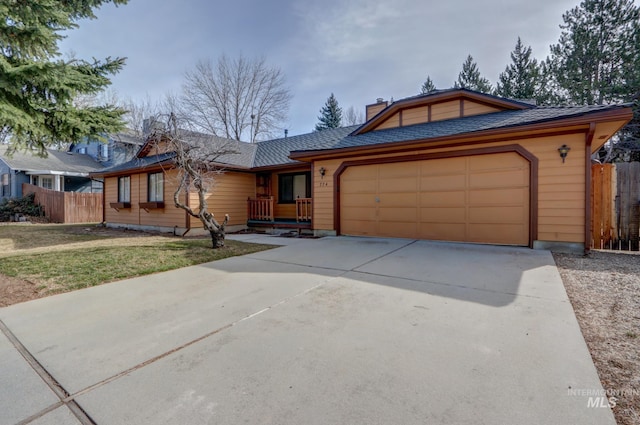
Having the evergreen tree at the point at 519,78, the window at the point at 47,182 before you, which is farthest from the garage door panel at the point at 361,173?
the window at the point at 47,182

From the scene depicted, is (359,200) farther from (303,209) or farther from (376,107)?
(376,107)

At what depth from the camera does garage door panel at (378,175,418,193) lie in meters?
7.89

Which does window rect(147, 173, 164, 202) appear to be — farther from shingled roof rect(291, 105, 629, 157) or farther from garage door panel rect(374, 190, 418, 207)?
garage door panel rect(374, 190, 418, 207)

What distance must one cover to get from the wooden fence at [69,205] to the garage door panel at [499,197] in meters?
19.3

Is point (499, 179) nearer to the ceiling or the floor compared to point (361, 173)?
nearer to the floor

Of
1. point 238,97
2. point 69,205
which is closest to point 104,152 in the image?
point 69,205

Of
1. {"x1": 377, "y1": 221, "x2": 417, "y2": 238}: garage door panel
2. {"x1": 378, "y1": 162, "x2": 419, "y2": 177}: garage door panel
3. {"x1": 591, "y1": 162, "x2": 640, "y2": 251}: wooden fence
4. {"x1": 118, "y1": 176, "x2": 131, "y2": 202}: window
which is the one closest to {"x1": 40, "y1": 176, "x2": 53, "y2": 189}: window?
{"x1": 118, "y1": 176, "x2": 131, "y2": 202}: window

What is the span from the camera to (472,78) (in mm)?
23859

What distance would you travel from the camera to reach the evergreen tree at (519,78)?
2005cm

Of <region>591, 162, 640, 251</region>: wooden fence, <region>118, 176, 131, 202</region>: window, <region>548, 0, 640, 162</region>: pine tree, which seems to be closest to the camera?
<region>591, 162, 640, 251</region>: wooden fence

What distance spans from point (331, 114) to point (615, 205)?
25.8 meters

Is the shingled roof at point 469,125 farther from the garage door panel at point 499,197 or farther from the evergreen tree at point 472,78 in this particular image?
the evergreen tree at point 472,78

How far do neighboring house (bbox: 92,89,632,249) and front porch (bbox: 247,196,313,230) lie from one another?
54 millimetres

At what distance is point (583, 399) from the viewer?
170 centimetres
